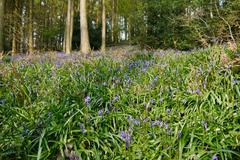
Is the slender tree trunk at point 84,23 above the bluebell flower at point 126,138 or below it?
above

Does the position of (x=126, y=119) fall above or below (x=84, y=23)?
below

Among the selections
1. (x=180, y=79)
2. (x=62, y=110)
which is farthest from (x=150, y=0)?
(x=62, y=110)

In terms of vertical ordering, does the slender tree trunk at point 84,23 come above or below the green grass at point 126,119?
above

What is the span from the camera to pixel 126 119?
3324mm

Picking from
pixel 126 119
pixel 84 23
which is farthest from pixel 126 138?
pixel 84 23

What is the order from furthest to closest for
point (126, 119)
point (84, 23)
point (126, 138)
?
point (84, 23), point (126, 119), point (126, 138)

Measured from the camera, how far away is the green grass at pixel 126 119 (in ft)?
9.36

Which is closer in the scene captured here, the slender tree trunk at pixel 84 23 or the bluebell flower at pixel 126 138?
the bluebell flower at pixel 126 138

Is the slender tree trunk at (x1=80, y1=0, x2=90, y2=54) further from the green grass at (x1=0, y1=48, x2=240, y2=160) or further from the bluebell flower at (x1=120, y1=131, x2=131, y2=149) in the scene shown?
the bluebell flower at (x1=120, y1=131, x2=131, y2=149)

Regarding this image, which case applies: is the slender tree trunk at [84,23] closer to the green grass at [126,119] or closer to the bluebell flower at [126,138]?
the green grass at [126,119]

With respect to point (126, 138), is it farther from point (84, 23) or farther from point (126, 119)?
point (84, 23)

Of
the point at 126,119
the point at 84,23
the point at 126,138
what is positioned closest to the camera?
the point at 126,138

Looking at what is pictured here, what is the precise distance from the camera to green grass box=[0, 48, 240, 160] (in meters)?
2.85

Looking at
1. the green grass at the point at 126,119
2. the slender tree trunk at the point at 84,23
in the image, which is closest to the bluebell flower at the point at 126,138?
the green grass at the point at 126,119
